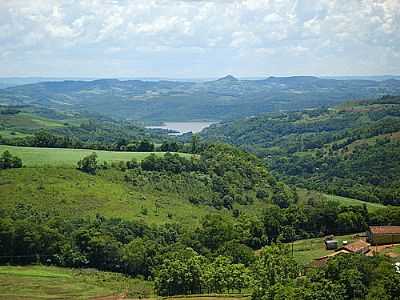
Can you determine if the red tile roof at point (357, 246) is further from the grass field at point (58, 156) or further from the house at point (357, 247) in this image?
the grass field at point (58, 156)

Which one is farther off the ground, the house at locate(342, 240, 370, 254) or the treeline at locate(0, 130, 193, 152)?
the treeline at locate(0, 130, 193, 152)

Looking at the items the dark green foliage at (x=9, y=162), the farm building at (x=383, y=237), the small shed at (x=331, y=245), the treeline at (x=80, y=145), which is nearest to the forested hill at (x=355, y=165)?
the treeline at (x=80, y=145)

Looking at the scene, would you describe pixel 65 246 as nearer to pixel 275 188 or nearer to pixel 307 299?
pixel 307 299

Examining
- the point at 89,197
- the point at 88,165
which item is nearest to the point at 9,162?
the point at 88,165

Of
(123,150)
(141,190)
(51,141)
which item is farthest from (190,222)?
(51,141)

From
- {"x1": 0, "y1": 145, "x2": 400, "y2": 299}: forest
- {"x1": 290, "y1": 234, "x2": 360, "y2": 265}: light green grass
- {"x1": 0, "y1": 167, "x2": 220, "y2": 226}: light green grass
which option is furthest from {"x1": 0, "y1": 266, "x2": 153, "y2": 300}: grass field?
{"x1": 290, "y1": 234, "x2": 360, "y2": 265}: light green grass

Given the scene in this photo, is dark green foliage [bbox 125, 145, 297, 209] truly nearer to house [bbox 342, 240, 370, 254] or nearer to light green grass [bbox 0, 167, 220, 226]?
light green grass [bbox 0, 167, 220, 226]

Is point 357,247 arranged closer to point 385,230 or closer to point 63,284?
point 385,230

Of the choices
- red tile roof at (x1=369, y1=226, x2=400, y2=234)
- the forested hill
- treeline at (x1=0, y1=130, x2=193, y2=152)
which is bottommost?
the forested hill
